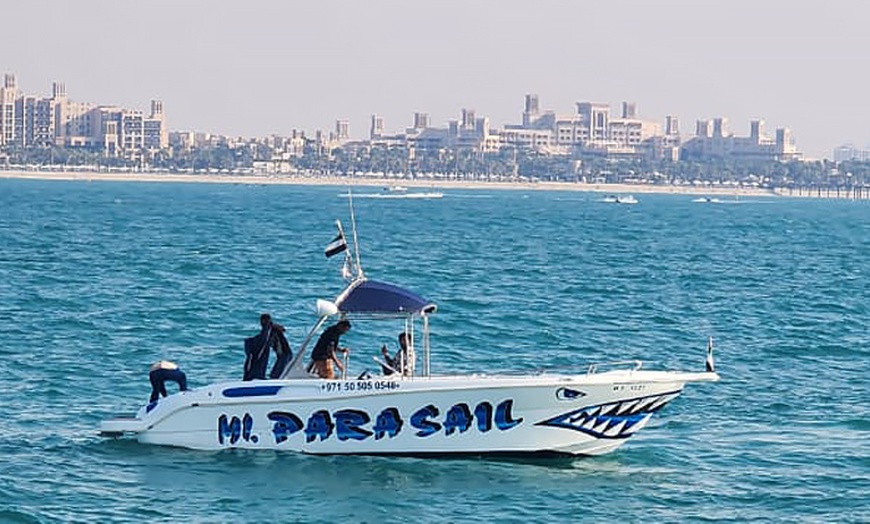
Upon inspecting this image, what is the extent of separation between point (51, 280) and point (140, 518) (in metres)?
30.8

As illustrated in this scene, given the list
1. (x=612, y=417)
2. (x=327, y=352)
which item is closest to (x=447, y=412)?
(x=327, y=352)

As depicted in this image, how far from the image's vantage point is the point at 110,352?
31391 millimetres

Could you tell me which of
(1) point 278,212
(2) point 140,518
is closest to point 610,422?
(2) point 140,518

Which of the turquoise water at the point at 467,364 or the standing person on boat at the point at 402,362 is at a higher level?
the standing person on boat at the point at 402,362

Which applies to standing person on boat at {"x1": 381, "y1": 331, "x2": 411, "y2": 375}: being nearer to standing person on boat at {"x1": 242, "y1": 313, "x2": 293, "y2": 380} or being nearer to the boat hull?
the boat hull

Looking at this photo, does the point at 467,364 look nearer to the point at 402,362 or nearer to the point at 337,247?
the point at 402,362

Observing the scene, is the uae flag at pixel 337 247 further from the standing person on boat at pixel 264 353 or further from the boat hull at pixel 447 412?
the boat hull at pixel 447 412

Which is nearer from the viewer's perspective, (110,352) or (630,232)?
(110,352)

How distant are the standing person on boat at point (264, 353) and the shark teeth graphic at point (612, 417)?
135 inches

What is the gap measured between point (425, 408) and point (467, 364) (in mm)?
10494

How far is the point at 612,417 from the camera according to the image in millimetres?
21141

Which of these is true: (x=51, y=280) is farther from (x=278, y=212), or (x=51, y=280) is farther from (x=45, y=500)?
(x=278, y=212)

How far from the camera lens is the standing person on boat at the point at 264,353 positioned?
2183 centimetres

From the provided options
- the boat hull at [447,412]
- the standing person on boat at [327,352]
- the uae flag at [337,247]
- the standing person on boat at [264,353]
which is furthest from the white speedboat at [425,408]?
the uae flag at [337,247]
